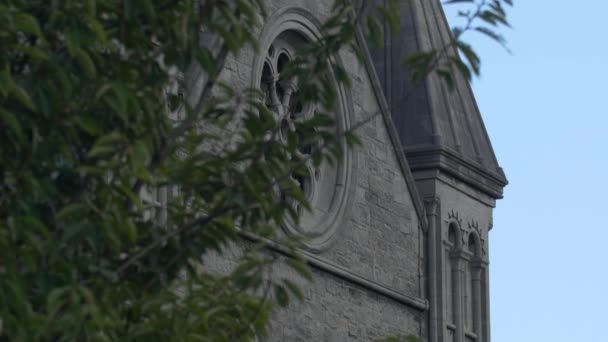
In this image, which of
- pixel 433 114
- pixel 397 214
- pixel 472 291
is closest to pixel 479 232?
pixel 472 291

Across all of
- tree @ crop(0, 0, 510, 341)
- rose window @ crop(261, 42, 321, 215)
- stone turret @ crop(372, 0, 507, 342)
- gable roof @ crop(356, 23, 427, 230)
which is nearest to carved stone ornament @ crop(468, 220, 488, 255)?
stone turret @ crop(372, 0, 507, 342)

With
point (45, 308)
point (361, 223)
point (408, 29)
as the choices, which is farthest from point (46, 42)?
point (408, 29)

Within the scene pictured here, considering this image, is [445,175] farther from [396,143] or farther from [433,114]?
[396,143]

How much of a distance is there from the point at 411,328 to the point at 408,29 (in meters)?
4.11

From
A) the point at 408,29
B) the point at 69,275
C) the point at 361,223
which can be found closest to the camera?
the point at 69,275

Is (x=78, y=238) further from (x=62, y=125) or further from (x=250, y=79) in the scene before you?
(x=250, y=79)

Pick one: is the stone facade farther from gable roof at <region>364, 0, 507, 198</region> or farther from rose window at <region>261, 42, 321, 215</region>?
rose window at <region>261, 42, 321, 215</region>

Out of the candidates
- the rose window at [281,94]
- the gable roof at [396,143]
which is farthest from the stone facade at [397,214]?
the rose window at [281,94]

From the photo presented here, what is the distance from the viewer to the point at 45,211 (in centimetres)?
753

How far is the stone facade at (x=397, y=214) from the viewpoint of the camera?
17938mm

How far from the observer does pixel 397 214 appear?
19.5m

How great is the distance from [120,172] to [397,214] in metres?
12.4

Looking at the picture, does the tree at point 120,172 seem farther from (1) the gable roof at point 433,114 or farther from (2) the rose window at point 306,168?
(1) the gable roof at point 433,114

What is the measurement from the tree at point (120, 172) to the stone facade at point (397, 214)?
8.87 metres
